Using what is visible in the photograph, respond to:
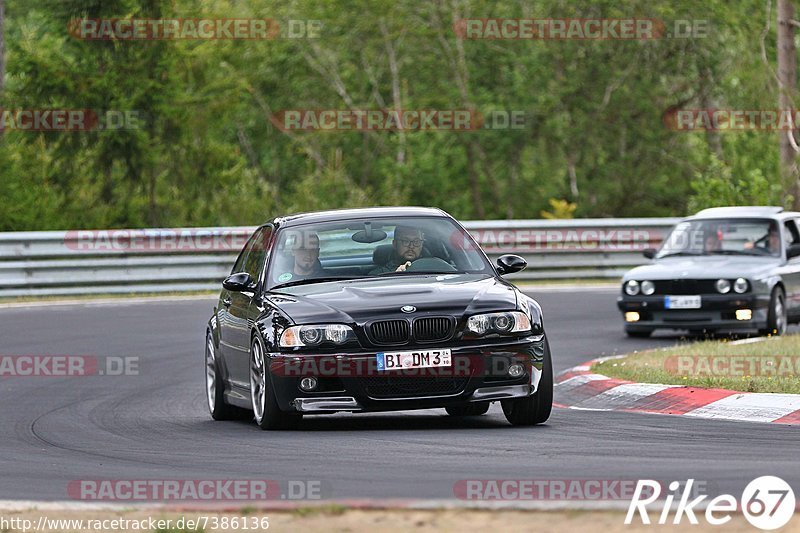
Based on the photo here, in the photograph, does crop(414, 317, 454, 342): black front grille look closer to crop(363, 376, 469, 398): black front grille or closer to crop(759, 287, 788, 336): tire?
crop(363, 376, 469, 398): black front grille

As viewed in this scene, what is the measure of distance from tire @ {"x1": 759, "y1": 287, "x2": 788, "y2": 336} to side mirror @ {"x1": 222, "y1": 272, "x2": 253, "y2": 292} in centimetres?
818

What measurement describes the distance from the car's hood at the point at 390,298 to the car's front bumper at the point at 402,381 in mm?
244

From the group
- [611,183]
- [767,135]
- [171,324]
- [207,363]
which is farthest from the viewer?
[611,183]

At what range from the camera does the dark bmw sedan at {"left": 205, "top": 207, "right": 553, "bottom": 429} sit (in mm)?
10562

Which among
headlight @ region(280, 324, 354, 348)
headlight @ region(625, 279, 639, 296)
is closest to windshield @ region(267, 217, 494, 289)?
headlight @ region(280, 324, 354, 348)

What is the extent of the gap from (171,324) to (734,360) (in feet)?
28.5

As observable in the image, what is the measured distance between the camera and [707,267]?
62.1ft

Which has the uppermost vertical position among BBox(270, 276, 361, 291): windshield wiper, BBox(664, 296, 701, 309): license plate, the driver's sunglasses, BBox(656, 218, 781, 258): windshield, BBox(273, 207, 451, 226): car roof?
BBox(273, 207, 451, 226): car roof

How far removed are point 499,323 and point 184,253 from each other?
16.4 metres

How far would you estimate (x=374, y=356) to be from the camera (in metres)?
10.5

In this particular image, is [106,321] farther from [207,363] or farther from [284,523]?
[284,523]

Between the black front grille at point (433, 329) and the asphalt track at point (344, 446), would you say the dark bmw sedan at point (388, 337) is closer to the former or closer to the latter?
the black front grille at point (433, 329)

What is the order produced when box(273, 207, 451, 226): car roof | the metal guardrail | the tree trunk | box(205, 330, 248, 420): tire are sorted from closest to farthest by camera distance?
box(273, 207, 451, 226): car roof, box(205, 330, 248, 420): tire, the metal guardrail, the tree trunk

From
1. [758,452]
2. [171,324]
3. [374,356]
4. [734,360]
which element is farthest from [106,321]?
[758,452]
